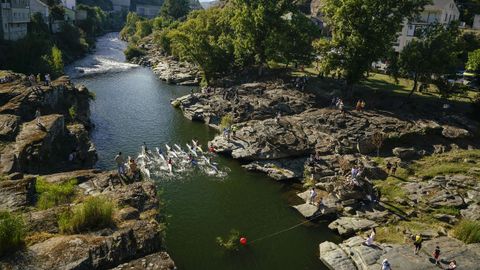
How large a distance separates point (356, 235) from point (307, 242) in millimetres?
4418

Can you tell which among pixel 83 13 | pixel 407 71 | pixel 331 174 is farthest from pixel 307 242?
pixel 83 13

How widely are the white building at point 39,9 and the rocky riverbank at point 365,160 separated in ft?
208

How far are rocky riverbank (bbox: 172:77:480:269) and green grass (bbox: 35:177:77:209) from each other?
1974 centimetres

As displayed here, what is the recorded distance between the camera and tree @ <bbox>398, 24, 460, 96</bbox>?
172 feet

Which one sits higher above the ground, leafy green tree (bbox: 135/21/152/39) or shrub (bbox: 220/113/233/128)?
leafy green tree (bbox: 135/21/152/39)

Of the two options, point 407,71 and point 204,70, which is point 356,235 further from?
point 204,70

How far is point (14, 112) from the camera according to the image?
138 ft

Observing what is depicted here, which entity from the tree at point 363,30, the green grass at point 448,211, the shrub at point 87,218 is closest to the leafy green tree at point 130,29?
the tree at point 363,30

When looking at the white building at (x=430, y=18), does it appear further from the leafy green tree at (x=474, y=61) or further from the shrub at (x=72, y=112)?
the shrub at (x=72, y=112)

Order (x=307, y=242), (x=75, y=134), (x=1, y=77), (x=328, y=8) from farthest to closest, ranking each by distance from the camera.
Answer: (x=328, y=8) → (x=1, y=77) → (x=75, y=134) → (x=307, y=242)

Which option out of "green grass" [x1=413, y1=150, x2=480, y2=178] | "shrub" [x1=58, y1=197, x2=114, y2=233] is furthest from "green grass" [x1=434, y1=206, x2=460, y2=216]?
"shrub" [x1=58, y1=197, x2=114, y2=233]

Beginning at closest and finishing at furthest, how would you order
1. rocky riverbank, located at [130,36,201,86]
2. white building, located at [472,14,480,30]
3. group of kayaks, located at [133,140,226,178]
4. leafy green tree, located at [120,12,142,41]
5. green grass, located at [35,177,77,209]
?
green grass, located at [35,177,77,209], group of kayaks, located at [133,140,226,178], white building, located at [472,14,480,30], rocky riverbank, located at [130,36,201,86], leafy green tree, located at [120,12,142,41]

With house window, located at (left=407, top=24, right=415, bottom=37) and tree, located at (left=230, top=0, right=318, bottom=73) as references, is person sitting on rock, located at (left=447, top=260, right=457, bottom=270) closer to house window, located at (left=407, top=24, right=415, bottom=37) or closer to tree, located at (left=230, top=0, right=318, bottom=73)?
tree, located at (left=230, top=0, right=318, bottom=73)

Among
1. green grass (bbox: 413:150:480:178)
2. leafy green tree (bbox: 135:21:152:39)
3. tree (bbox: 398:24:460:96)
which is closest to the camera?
green grass (bbox: 413:150:480:178)
